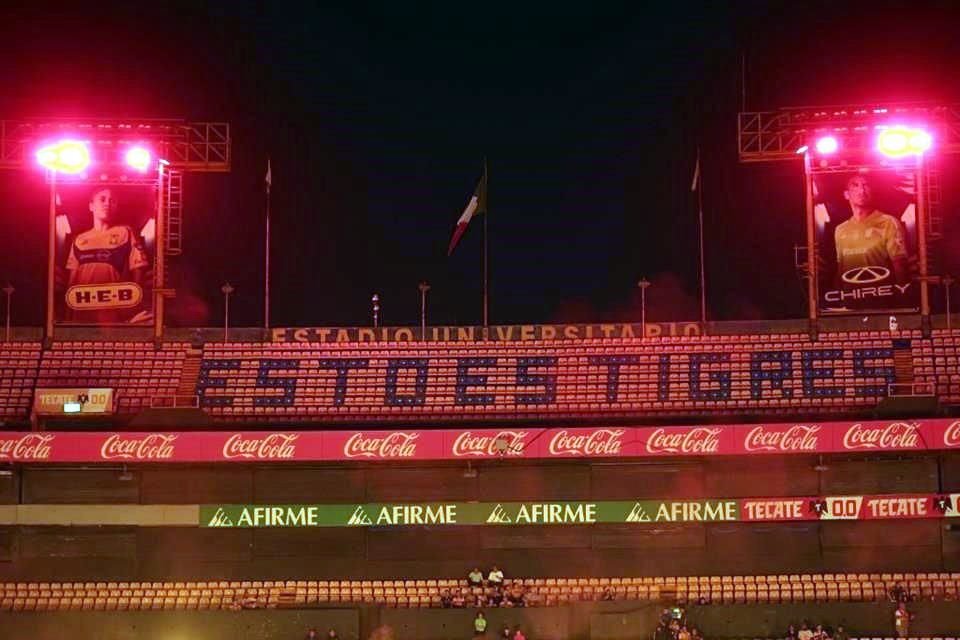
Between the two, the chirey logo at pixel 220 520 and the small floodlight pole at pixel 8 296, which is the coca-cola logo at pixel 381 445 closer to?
the chirey logo at pixel 220 520

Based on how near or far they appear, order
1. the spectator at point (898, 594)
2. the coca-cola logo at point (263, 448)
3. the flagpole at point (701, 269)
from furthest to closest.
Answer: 1. the flagpole at point (701, 269)
2. the coca-cola logo at point (263, 448)
3. the spectator at point (898, 594)

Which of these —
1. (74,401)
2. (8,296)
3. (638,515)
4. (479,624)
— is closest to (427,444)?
(479,624)

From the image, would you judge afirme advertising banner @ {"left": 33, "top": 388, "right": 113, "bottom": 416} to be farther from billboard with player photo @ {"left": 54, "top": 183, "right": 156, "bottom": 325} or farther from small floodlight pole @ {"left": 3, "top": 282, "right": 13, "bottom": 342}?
small floodlight pole @ {"left": 3, "top": 282, "right": 13, "bottom": 342}

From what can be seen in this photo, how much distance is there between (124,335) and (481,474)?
13.0 metres

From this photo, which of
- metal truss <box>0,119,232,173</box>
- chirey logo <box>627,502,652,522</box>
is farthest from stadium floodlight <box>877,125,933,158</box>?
metal truss <box>0,119,232,173</box>

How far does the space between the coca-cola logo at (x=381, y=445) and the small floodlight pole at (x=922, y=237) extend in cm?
1655

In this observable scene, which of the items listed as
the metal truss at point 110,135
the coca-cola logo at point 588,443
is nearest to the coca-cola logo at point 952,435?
the coca-cola logo at point 588,443

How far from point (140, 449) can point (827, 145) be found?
23151 mm

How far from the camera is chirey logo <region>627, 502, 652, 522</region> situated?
30.3 metres

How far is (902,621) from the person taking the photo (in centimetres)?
2777

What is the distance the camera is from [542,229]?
40531mm

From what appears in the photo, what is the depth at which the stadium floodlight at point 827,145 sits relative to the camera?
32.9 meters

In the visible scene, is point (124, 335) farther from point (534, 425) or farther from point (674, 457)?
point (674, 457)

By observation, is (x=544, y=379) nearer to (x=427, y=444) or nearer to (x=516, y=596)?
(x=427, y=444)
